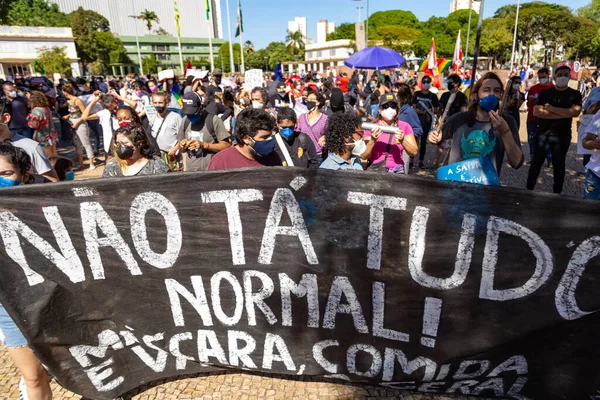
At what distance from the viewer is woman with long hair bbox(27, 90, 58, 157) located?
20.1ft

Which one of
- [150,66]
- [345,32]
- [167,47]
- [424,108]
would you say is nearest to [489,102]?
[424,108]

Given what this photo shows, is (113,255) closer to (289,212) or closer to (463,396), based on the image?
(289,212)

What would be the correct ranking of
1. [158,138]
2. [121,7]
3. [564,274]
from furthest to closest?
1. [121,7]
2. [158,138]
3. [564,274]

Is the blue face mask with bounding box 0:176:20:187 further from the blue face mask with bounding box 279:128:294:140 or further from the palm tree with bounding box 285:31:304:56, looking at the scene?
the palm tree with bounding box 285:31:304:56

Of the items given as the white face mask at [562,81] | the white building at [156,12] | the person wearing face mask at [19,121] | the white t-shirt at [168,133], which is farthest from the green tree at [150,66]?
the white face mask at [562,81]

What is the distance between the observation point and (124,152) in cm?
287

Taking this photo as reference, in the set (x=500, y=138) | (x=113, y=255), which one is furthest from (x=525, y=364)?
(x=113, y=255)

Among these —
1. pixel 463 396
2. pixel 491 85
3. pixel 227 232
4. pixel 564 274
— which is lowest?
pixel 463 396

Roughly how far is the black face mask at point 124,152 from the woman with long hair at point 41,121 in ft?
13.8

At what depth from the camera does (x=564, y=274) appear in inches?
80.7

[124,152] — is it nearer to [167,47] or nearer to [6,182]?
[6,182]

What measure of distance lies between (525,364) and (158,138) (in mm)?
4711

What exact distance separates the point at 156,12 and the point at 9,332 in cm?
14358

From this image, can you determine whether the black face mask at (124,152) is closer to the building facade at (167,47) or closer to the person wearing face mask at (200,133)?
the person wearing face mask at (200,133)
